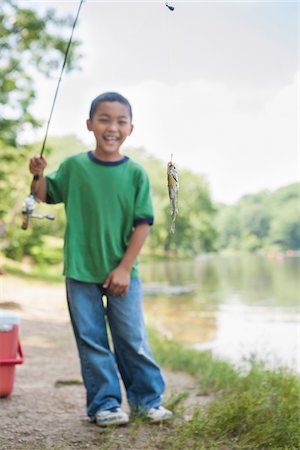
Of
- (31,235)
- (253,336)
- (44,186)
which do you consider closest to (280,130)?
(31,235)

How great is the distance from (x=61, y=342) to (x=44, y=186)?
372 centimetres

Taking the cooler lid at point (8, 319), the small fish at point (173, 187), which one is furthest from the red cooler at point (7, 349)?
the small fish at point (173, 187)

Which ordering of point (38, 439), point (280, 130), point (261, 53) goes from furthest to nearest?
1. point (280, 130)
2. point (261, 53)
3. point (38, 439)

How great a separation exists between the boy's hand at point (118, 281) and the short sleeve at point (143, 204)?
0.23m

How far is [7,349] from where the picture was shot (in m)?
3.33

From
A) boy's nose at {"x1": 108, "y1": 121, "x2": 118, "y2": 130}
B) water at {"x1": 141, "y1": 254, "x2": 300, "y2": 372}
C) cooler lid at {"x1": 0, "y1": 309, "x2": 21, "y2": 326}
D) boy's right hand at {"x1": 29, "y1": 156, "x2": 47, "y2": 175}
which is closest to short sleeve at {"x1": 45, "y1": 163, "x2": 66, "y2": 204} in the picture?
boy's right hand at {"x1": 29, "y1": 156, "x2": 47, "y2": 175}

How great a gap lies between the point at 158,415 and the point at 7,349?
0.94 m

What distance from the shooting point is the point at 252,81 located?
42.9 metres

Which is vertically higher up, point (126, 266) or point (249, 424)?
point (126, 266)

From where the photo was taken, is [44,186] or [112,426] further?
[44,186]

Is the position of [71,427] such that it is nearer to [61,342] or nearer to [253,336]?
[61,342]

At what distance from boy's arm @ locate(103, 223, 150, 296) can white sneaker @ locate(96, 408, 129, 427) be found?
1.63 feet

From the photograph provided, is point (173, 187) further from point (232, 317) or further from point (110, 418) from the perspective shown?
point (232, 317)

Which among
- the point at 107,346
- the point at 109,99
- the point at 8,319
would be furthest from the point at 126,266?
the point at 8,319
